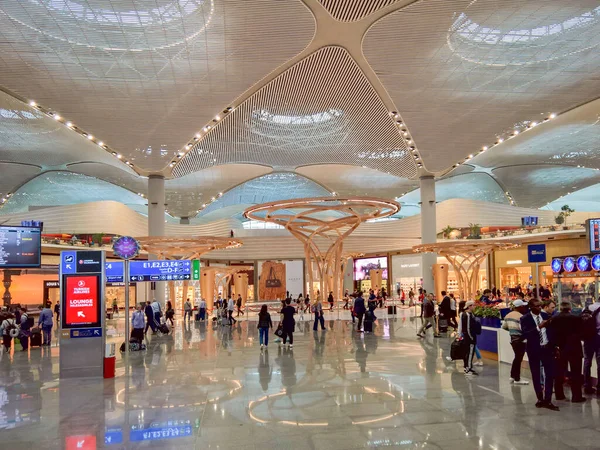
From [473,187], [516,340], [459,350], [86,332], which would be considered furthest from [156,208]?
[473,187]

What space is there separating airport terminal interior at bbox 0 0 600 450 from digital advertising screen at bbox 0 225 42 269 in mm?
48

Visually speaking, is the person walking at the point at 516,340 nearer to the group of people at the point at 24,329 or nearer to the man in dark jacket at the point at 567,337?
the man in dark jacket at the point at 567,337

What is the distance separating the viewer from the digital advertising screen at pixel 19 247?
1348 centimetres

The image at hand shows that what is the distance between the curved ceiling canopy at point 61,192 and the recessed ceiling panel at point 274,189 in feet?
32.1

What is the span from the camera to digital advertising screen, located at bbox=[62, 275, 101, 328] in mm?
9875

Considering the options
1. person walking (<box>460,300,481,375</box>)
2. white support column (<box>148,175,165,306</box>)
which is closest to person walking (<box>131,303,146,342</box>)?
person walking (<box>460,300,481,375</box>)

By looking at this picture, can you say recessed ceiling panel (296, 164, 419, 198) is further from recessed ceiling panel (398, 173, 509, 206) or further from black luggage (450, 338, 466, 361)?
black luggage (450, 338, 466, 361)

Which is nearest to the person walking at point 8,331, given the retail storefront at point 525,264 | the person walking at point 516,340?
the person walking at point 516,340

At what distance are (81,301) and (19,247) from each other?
509cm

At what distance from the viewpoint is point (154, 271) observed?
46.4 feet

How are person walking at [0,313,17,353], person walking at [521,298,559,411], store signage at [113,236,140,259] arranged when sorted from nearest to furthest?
person walking at [521,298,559,411]
store signage at [113,236,140,259]
person walking at [0,313,17,353]

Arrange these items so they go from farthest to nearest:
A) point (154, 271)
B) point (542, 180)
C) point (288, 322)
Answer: point (542, 180) → point (154, 271) → point (288, 322)

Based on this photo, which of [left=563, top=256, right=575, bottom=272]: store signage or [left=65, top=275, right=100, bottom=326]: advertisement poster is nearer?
[left=65, top=275, right=100, bottom=326]: advertisement poster

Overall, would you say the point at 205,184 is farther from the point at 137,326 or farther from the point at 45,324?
the point at 137,326
